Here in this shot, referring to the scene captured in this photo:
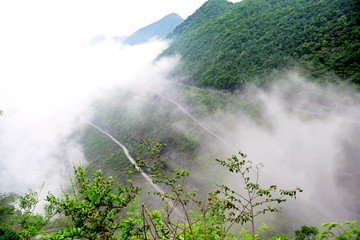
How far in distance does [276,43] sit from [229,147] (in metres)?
33.6

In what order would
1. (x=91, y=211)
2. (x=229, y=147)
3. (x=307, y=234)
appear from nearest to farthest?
(x=91, y=211) → (x=307, y=234) → (x=229, y=147)

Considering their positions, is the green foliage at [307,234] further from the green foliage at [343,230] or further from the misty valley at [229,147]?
the green foliage at [343,230]

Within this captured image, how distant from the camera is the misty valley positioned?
7406 millimetres

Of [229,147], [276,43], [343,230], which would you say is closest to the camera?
[343,230]

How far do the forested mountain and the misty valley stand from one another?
14.2 inches

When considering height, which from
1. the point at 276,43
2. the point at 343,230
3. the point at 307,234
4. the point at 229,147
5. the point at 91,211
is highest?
the point at 276,43

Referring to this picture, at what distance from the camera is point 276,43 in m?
73.9

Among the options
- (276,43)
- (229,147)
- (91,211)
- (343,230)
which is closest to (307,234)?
(343,230)

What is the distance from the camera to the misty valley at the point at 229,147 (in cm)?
741

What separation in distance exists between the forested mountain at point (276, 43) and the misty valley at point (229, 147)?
0.36 m

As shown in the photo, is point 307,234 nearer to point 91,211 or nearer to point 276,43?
point 91,211

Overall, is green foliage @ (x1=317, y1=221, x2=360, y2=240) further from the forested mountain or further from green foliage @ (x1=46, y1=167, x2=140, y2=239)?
the forested mountain

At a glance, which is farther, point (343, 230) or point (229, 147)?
point (229, 147)

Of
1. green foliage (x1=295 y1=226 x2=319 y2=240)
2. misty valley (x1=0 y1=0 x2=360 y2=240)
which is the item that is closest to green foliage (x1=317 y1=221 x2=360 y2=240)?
misty valley (x1=0 y1=0 x2=360 y2=240)
